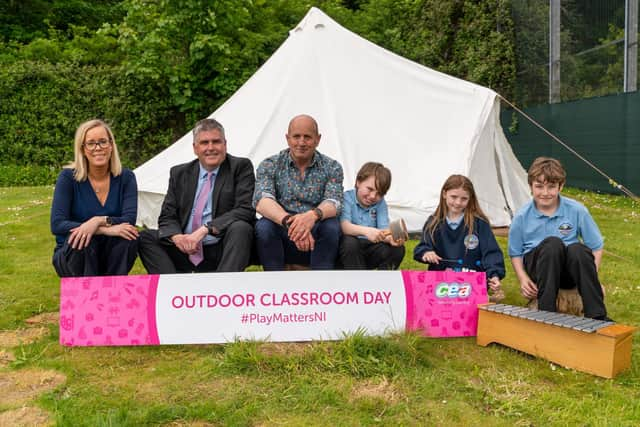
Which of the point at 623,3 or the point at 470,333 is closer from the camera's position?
the point at 470,333

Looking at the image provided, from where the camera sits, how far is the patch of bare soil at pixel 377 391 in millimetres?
2027

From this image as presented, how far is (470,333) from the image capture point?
2.64 metres

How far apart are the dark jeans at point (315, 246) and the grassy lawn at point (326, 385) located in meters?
0.49

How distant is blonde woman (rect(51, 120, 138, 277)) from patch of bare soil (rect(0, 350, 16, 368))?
449mm

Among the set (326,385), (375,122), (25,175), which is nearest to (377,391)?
(326,385)

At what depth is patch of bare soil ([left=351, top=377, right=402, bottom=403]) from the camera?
2027mm

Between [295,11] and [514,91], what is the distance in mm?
5051

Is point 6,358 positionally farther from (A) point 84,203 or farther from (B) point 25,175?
(B) point 25,175

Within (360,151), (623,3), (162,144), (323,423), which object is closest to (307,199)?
(323,423)

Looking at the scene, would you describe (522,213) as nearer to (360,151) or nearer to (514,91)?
(360,151)

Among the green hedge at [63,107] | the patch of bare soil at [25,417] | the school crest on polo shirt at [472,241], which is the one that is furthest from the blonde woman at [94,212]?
the green hedge at [63,107]

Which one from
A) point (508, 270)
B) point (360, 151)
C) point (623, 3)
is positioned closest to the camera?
point (508, 270)

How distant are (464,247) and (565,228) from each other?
49 cm

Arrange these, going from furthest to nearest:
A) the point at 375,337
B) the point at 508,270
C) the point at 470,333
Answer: the point at 508,270 → the point at 470,333 → the point at 375,337
